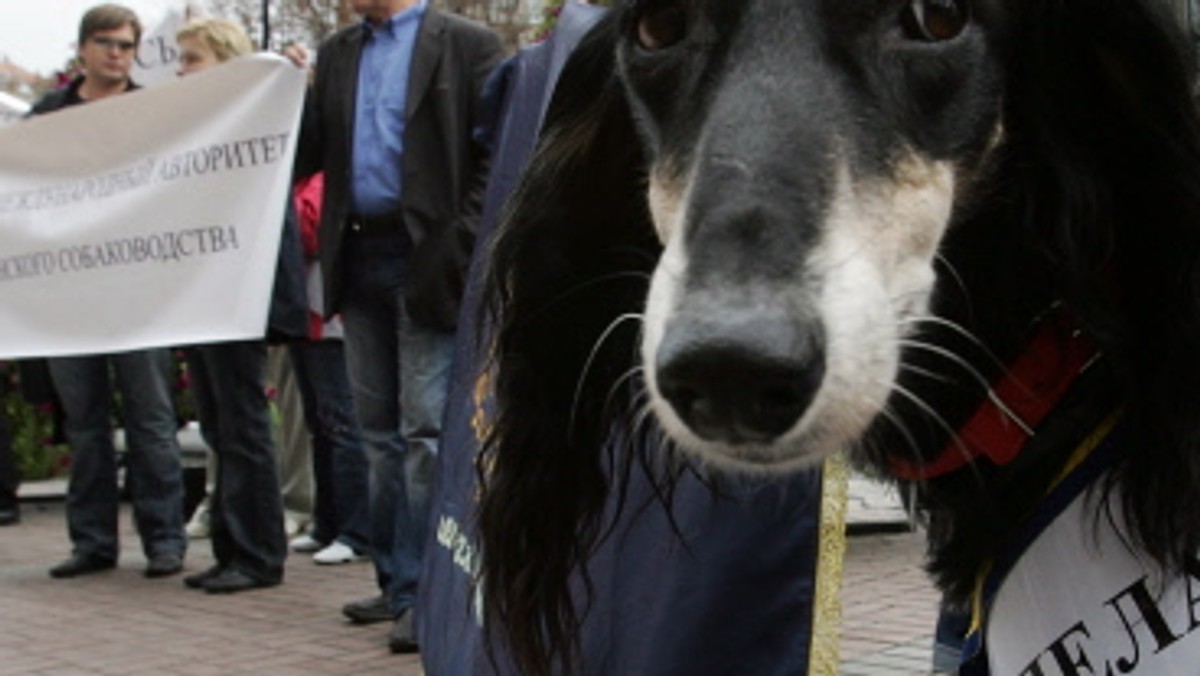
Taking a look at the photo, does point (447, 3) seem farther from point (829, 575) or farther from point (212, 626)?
point (829, 575)

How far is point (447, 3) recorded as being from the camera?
2048 centimetres

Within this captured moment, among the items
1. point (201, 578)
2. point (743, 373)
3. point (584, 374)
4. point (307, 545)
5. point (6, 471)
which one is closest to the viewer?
point (743, 373)

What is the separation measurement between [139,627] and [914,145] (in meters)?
4.26

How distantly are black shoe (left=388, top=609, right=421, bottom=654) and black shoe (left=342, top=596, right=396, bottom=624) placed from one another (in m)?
0.43

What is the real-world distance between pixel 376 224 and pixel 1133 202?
10.9 ft

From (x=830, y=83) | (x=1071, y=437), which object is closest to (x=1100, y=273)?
(x=1071, y=437)

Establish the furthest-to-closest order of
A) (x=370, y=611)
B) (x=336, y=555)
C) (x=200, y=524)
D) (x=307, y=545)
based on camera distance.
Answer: (x=200, y=524), (x=307, y=545), (x=336, y=555), (x=370, y=611)

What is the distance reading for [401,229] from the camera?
5.09m

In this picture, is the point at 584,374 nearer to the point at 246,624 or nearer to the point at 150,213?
the point at 246,624

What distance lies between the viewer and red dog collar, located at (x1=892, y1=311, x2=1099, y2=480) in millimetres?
2180

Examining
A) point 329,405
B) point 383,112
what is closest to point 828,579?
point 383,112

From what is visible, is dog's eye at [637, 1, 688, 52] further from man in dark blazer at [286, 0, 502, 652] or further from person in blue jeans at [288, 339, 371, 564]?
person in blue jeans at [288, 339, 371, 564]

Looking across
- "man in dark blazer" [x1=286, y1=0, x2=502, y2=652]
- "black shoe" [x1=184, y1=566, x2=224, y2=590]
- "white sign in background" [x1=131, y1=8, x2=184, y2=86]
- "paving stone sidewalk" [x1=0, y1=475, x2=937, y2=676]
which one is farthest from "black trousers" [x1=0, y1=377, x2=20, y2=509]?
"man in dark blazer" [x1=286, y1=0, x2=502, y2=652]

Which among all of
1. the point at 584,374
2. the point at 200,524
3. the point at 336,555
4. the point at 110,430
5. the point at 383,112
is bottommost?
the point at 200,524
